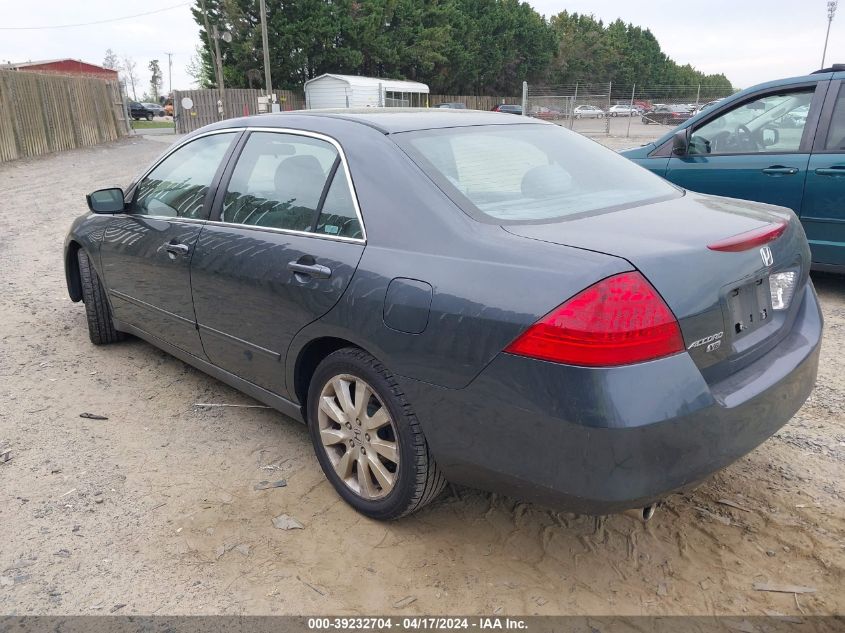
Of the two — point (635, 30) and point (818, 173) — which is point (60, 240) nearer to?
point (818, 173)

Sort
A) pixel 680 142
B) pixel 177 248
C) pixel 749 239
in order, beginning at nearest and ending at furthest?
pixel 749 239 → pixel 177 248 → pixel 680 142

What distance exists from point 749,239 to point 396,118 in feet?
5.21

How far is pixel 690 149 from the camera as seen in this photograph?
20.2ft

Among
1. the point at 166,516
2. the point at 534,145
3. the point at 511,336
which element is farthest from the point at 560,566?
the point at 534,145

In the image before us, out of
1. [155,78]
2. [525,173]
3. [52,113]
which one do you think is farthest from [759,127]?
[155,78]

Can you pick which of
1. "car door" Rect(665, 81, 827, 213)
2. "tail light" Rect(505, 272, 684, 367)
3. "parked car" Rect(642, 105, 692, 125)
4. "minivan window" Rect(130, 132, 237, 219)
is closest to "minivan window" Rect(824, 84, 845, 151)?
"car door" Rect(665, 81, 827, 213)

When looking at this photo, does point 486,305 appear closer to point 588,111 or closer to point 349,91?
point 588,111

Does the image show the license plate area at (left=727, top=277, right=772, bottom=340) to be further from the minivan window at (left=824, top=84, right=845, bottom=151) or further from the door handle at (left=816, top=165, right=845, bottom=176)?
the minivan window at (left=824, top=84, right=845, bottom=151)

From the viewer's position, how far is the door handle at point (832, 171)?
17.1 feet

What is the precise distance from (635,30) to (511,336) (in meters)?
104

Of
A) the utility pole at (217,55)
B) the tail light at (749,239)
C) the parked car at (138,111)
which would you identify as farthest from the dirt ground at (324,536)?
the parked car at (138,111)

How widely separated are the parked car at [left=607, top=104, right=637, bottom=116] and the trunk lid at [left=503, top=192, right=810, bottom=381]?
30999mm

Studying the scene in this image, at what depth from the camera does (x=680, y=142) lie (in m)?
5.98

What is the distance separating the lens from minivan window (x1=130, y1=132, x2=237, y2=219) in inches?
142
